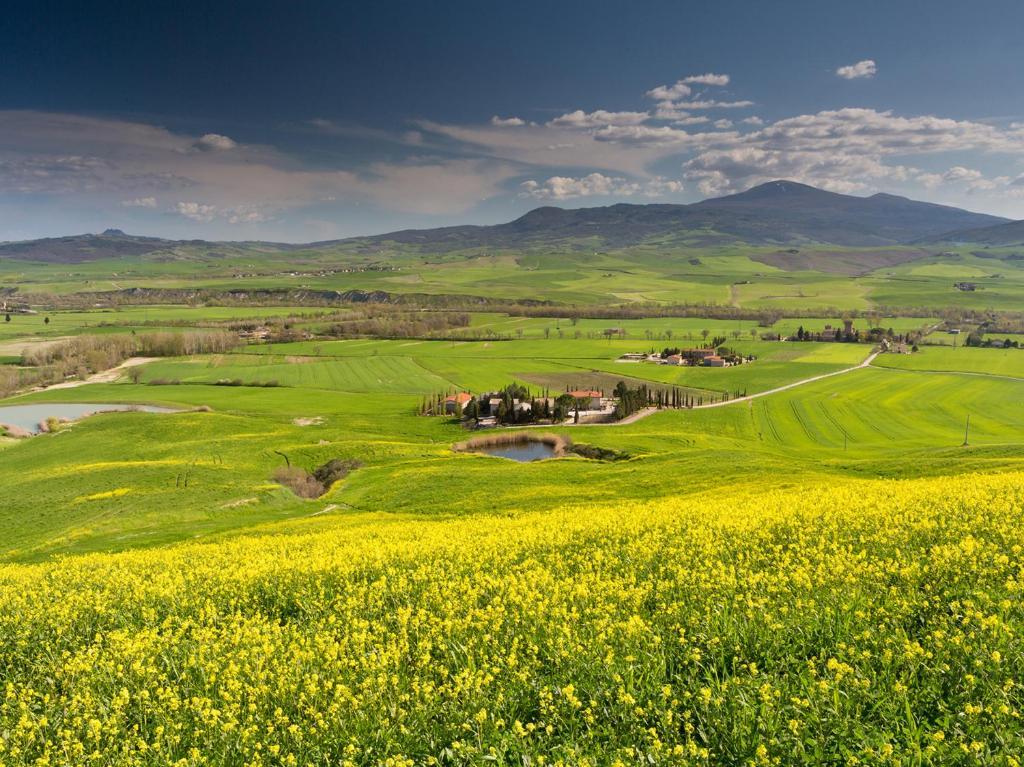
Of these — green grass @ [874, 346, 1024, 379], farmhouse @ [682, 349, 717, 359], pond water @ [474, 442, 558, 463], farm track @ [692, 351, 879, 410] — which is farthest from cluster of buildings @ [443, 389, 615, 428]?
green grass @ [874, 346, 1024, 379]

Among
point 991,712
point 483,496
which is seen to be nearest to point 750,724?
point 991,712

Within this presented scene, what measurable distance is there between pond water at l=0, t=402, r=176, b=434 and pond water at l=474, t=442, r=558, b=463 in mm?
79631

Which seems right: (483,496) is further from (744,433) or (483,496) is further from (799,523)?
(744,433)

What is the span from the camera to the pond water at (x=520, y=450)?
8856 cm

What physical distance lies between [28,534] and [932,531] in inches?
2394

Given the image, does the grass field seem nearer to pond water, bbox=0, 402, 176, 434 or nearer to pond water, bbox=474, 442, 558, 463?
pond water, bbox=474, 442, 558, 463

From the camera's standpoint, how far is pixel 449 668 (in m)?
11.4

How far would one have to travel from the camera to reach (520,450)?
9344 centimetres

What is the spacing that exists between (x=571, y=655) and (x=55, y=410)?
162753 millimetres

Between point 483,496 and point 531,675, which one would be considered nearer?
point 531,675

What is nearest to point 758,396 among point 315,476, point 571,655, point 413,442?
point 413,442

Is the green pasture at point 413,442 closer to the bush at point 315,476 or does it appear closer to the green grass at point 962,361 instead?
the green grass at point 962,361

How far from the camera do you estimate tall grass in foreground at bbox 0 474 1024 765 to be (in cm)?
865

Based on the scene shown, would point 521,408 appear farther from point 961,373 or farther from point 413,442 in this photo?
point 961,373
